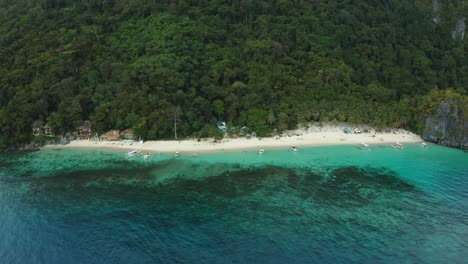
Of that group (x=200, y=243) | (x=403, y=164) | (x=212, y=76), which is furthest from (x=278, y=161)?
(x=212, y=76)

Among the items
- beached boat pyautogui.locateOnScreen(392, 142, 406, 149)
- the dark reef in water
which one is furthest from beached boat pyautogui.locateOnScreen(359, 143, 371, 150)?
the dark reef in water

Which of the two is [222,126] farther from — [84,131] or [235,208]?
[235,208]

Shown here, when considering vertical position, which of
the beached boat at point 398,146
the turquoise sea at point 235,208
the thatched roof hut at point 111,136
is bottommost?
the turquoise sea at point 235,208

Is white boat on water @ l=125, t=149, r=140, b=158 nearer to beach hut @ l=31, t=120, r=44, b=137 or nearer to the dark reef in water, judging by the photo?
the dark reef in water

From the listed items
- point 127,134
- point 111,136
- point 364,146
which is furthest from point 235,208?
point 111,136

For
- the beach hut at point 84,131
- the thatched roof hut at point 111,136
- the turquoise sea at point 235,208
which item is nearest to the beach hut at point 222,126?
the turquoise sea at point 235,208

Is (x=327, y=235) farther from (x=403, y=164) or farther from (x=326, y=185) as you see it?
(x=403, y=164)

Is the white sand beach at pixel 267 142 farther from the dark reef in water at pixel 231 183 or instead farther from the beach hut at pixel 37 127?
the dark reef in water at pixel 231 183
